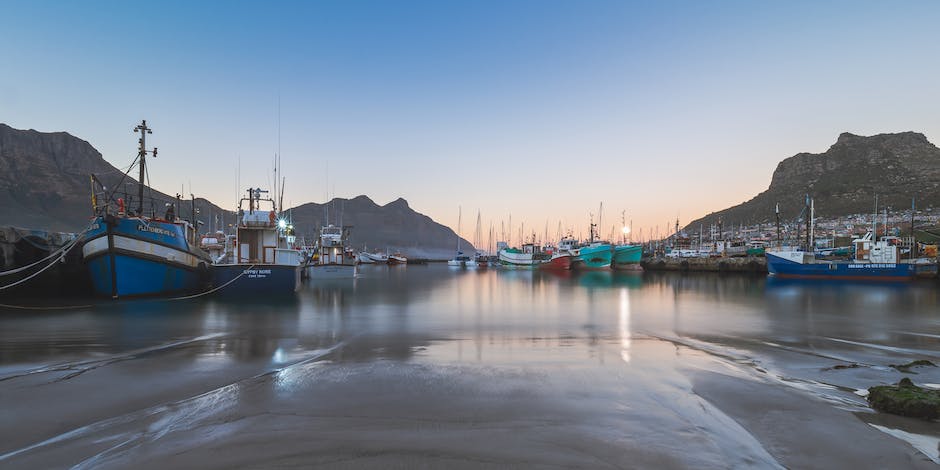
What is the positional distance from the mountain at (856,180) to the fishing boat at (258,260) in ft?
527

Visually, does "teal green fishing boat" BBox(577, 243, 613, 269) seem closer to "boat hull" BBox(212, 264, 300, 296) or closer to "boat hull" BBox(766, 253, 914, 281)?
"boat hull" BBox(766, 253, 914, 281)

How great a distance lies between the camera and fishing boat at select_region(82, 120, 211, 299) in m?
23.2

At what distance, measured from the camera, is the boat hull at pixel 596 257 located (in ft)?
275

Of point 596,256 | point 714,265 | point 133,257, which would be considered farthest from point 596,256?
point 133,257

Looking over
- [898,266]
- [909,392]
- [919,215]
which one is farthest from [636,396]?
[919,215]

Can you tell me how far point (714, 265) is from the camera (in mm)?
77750

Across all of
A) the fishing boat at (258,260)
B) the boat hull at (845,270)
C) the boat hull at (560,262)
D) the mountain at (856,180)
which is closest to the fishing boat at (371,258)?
the boat hull at (560,262)

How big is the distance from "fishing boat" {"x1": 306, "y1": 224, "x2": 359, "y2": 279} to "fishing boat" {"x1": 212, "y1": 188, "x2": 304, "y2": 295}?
64.3ft

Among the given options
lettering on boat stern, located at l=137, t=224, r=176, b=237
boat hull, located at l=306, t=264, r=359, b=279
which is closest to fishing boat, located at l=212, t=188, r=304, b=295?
lettering on boat stern, located at l=137, t=224, r=176, b=237

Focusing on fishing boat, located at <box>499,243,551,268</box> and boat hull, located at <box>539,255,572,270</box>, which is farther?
fishing boat, located at <box>499,243,551,268</box>

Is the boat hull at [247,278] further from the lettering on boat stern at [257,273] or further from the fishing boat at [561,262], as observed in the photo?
the fishing boat at [561,262]

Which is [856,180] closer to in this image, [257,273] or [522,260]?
[522,260]

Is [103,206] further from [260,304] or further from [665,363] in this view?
[665,363]

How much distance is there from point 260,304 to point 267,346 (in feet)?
43.8
